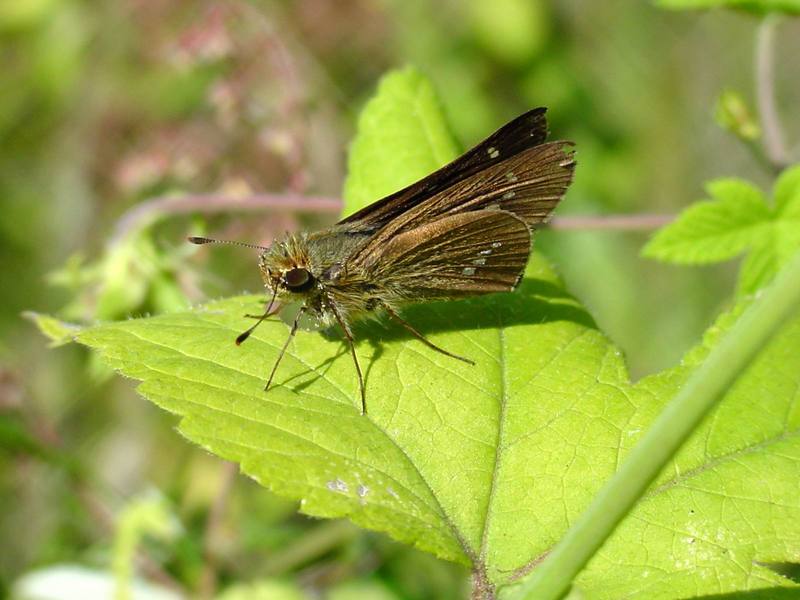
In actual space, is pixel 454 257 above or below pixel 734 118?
above

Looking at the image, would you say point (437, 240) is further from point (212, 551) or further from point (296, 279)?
point (212, 551)

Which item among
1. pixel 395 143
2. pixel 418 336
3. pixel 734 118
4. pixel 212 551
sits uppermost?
pixel 395 143

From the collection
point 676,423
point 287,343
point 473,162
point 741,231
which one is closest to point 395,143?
point 473,162

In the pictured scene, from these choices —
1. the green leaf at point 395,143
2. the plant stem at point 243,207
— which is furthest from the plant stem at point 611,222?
the green leaf at point 395,143

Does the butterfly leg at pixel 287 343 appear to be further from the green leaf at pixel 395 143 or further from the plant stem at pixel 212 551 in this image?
the plant stem at pixel 212 551

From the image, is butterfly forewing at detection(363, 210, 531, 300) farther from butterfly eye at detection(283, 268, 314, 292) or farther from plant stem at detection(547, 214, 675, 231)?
plant stem at detection(547, 214, 675, 231)

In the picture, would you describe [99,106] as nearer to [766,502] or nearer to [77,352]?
[77,352]

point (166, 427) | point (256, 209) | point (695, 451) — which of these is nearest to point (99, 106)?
point (166, 427)
